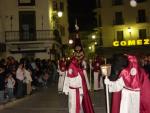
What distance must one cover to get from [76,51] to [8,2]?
108ft

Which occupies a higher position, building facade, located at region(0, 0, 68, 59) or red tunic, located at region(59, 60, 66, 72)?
building facade, located at region(0, 0, 68, 59)

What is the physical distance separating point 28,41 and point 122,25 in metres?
27.8

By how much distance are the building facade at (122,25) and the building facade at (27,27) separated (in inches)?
1001

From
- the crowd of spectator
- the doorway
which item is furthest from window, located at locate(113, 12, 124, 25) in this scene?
the crowd of spectator

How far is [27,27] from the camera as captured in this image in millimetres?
51500

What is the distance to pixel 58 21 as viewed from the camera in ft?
206

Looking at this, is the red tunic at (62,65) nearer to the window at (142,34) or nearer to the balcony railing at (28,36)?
the balcony railing at (28,36)

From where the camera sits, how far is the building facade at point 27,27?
50.8 m

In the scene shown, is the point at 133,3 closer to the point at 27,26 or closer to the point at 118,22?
the point at 118,22

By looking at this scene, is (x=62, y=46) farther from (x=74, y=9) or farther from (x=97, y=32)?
(x=74, y=9)

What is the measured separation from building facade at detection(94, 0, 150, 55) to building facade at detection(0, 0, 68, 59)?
2542 cm

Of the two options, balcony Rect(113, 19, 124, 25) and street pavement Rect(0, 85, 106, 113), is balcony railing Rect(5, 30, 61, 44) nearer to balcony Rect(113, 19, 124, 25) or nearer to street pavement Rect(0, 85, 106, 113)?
street pavement Rect(0, 85, 106, 113)

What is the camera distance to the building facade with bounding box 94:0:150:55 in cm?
7594

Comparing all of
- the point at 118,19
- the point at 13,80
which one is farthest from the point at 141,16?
the point at 13,80
